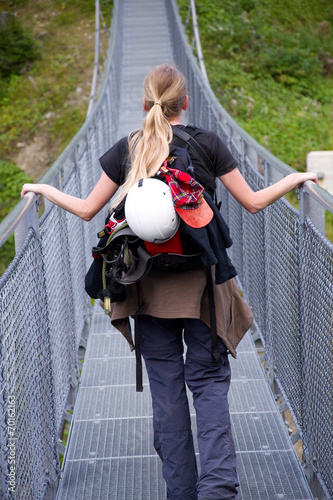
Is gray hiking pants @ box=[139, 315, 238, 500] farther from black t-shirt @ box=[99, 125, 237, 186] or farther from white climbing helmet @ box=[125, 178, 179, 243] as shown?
black t-shirt @ box=[99, 125, 237, 186]

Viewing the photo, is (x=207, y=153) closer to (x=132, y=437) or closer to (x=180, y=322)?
(x=180, y=322)

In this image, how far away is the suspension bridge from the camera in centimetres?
210

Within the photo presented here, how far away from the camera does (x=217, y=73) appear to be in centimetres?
1513

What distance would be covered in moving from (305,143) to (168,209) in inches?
458

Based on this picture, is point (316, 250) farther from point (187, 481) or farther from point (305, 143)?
point (305, 143)

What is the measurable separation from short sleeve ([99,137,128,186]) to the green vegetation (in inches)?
420

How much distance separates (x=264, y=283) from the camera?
352 centimetres

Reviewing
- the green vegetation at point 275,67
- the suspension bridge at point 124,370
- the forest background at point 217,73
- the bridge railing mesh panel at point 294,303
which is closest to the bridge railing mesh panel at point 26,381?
the suspension bridge at point 124,370

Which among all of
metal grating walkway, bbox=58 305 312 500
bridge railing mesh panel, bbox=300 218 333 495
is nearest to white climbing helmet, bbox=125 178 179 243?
bridge railing mesh panel, bbox=300 218 333 495

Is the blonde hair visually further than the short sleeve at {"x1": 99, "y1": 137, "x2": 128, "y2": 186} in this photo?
No

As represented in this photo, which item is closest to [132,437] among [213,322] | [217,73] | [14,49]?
[213,322]

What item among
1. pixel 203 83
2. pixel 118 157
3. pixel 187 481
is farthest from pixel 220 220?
pixel 203 83

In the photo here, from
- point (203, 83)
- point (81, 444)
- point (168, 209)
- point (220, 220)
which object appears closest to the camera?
point (168, 209)

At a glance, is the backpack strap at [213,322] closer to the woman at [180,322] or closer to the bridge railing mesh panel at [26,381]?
the woman at [180,322]
